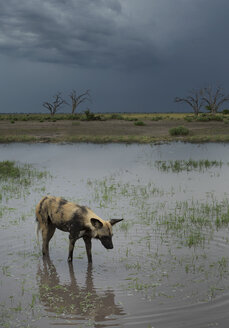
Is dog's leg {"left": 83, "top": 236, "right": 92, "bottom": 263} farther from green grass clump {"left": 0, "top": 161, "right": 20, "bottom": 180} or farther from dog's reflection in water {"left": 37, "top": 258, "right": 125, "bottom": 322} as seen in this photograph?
green grass clump {"left": 0, "top": 161, "right": 20, "bottom": 180}

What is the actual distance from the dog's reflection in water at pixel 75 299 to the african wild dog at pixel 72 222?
740 millimetres

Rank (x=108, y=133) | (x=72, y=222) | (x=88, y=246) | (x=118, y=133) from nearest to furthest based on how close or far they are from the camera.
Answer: (x=72, y=222) < (x=88, y=246) < (x=118, y=133) < (x=108, y=133)

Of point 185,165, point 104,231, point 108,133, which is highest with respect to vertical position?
point 108,133

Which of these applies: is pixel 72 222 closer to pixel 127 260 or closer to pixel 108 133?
pixel 127 260

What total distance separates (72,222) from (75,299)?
1492 mm

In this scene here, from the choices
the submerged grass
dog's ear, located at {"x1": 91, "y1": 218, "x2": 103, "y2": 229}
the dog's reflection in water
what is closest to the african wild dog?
dog's ear, located at {"x1": 91, "y1": 218, "x2": 103, "y2": 229}

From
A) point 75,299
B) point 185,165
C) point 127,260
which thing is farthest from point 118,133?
point 75,299

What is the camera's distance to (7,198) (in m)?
14.9

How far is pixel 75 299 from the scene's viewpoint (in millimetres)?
7094

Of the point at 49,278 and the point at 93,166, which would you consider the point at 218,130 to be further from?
the point at 49,278

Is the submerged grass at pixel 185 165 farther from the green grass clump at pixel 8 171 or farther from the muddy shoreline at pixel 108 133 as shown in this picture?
the muddy shoreline at pixel 108 133

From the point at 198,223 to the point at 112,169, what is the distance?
11.2m

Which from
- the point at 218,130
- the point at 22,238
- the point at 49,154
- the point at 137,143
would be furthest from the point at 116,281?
the point at 218,130

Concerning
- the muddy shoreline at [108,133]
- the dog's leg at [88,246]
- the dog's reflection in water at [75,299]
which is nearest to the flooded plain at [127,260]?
the dog's reflection in water at [75,299]
